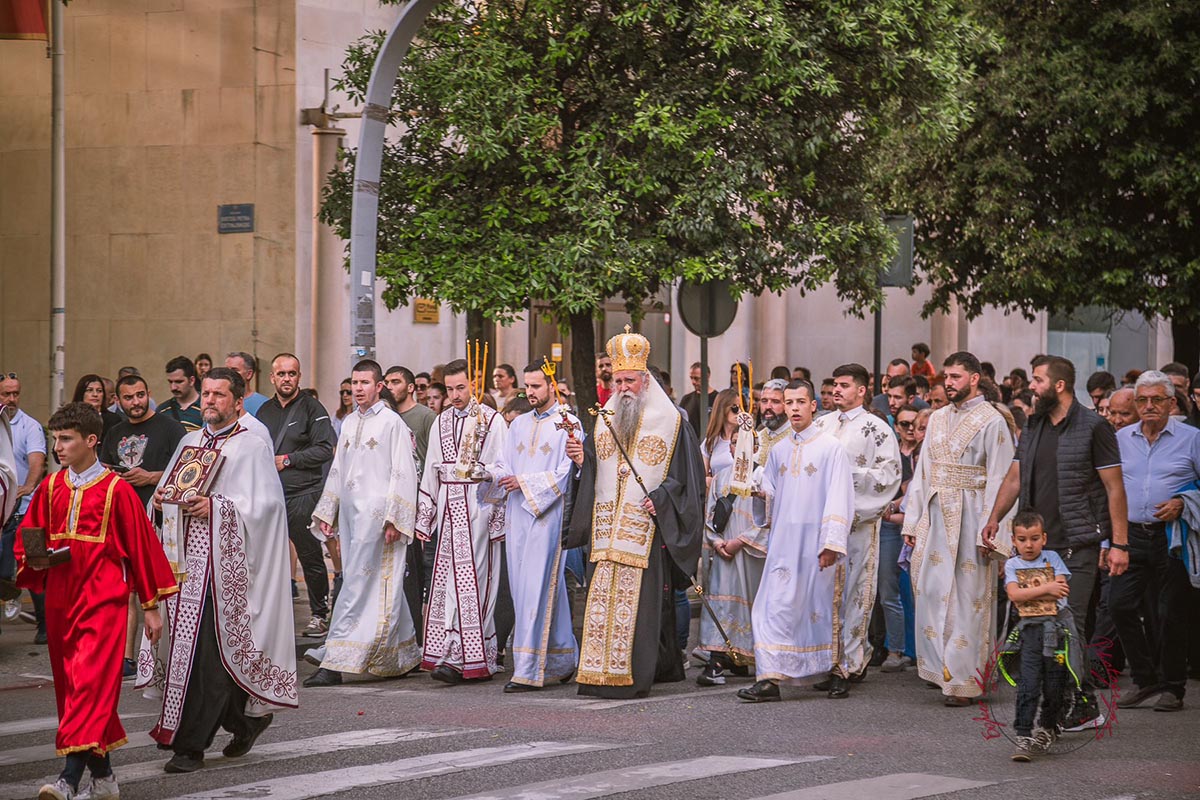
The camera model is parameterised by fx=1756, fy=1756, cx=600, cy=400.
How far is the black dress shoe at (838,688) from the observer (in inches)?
441

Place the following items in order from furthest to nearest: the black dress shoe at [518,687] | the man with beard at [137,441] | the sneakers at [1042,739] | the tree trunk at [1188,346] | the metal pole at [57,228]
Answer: the tree trunk at [1188,346] → the metal pole at [57,228] → the man with beard at [137,441] → the black dress shoe at [518,687] → the sneakers at [1042,739]

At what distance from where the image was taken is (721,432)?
511 inches

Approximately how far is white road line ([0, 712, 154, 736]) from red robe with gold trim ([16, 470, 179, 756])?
6.21 feet

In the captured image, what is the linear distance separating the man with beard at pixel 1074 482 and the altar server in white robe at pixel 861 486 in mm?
1589

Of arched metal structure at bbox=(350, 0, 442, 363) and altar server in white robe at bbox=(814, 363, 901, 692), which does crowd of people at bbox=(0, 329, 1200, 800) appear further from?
arched metal structure at bbox=(350, 0, 442, 363)

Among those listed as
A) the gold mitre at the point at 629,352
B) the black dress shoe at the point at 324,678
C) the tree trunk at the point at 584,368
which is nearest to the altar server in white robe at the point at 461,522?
the black dress shoe at the point at 324,678

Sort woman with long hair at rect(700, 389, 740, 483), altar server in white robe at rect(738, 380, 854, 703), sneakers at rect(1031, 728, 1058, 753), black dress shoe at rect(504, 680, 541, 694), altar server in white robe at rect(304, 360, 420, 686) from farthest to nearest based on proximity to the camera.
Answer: woman with long hair at rect(700, 389, 740, 483)
altar server in white robe at rect(304, 360, 420, 686)
black dress shoe at rect(504, 680, 541, 694)
altar server in white robe at rect(738, 380, 854, 703)
sneakers at rect(1031, 728, 1058, 753)

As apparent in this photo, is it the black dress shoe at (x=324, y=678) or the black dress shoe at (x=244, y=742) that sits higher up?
the black dress shoe at (x=244, y=742)

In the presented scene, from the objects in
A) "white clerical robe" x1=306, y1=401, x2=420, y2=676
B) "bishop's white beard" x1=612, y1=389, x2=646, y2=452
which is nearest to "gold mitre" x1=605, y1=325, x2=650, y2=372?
"bishop's white beard" x1=612, y1=389, x2=646, y2=452

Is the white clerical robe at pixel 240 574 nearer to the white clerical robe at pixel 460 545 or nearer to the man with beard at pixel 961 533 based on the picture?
the white clerical robe at pixel 460 545

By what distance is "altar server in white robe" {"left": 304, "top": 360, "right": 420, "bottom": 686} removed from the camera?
11945 millimetres

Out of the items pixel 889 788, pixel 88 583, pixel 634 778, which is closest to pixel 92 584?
pixel 88 583

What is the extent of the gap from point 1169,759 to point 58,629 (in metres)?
5.55

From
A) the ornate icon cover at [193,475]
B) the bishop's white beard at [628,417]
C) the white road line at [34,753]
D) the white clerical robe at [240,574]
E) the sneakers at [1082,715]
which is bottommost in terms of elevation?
the white road line at [34,753]
